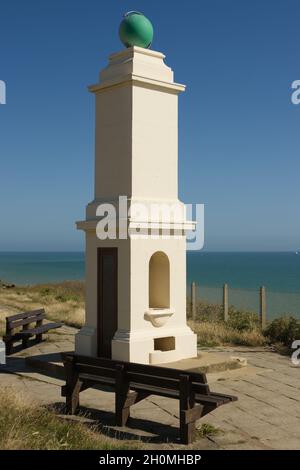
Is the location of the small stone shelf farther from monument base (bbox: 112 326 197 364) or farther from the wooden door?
the wooden door

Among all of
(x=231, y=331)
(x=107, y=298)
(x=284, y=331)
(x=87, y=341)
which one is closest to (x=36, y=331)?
(x=87, y=341)

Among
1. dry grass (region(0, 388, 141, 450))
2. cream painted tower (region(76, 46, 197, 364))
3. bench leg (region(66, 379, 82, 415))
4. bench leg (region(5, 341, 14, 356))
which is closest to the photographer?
dry grass (region(0, 388, 141, 450))

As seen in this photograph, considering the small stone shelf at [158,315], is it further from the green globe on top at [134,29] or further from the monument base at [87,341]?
the green globe on top at [134,29]

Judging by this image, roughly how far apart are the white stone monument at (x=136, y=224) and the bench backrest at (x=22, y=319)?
262 centimetres

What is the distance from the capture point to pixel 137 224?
10.7 metres

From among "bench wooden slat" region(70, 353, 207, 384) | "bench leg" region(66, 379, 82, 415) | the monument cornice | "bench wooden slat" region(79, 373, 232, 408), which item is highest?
the monument cornice

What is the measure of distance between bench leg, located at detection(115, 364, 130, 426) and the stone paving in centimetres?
15

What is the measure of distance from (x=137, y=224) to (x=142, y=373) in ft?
11.4

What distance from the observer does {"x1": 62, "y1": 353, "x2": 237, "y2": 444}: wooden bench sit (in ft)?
23.9

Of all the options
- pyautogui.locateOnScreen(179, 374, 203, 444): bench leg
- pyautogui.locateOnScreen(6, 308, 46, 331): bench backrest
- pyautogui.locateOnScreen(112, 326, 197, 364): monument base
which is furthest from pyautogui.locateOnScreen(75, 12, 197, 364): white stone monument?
pyautogui.locateOnScreen(179, 374, 203, 444): bench leg

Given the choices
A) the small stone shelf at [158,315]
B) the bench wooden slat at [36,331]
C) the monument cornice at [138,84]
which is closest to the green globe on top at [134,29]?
the monument cornice at [138,84]

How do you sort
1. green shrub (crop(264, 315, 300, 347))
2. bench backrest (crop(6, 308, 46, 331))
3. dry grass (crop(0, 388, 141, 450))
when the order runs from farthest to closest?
green shrub (crop(264, 315, 300, 347)) < bench backrest (crop(6, 308, 46, 331)) < dry grass (crop(0, 388, 141, 450))

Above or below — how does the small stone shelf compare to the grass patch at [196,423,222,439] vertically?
above

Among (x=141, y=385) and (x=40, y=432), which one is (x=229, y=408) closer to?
(x=141, y=385)
